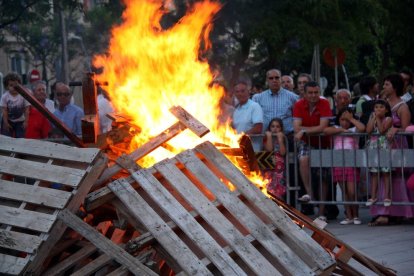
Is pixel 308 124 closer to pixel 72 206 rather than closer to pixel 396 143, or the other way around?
pixel 396 143

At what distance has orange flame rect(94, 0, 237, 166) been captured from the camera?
26.8 feet

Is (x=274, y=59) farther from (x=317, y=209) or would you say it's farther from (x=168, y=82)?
(x=168, y=82)

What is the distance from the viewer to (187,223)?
6637mm

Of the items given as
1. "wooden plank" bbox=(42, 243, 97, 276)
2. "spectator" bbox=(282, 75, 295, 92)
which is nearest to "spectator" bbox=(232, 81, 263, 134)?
"spectator" bbox=(282, 75, 295, 92)

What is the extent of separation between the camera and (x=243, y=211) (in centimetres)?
683

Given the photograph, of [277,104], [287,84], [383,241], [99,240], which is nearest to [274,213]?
[99,240]

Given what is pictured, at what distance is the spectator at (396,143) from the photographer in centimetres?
1187

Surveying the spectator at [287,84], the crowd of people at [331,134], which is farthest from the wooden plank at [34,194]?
the spectator at [287,84]

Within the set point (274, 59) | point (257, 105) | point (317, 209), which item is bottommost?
point (317, 209)

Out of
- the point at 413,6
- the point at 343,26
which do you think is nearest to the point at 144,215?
the point at 343,26

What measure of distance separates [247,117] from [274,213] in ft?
18.1

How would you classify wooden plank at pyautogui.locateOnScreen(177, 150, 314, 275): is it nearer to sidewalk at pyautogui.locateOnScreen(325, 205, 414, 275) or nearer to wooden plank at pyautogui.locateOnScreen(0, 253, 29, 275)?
wooden plank at pyautogui.locateOnScreen(0, 253, 29, 275)

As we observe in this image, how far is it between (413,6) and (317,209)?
20808mm

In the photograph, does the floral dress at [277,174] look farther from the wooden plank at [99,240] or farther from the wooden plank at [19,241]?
the wooden plank at [19,241]
